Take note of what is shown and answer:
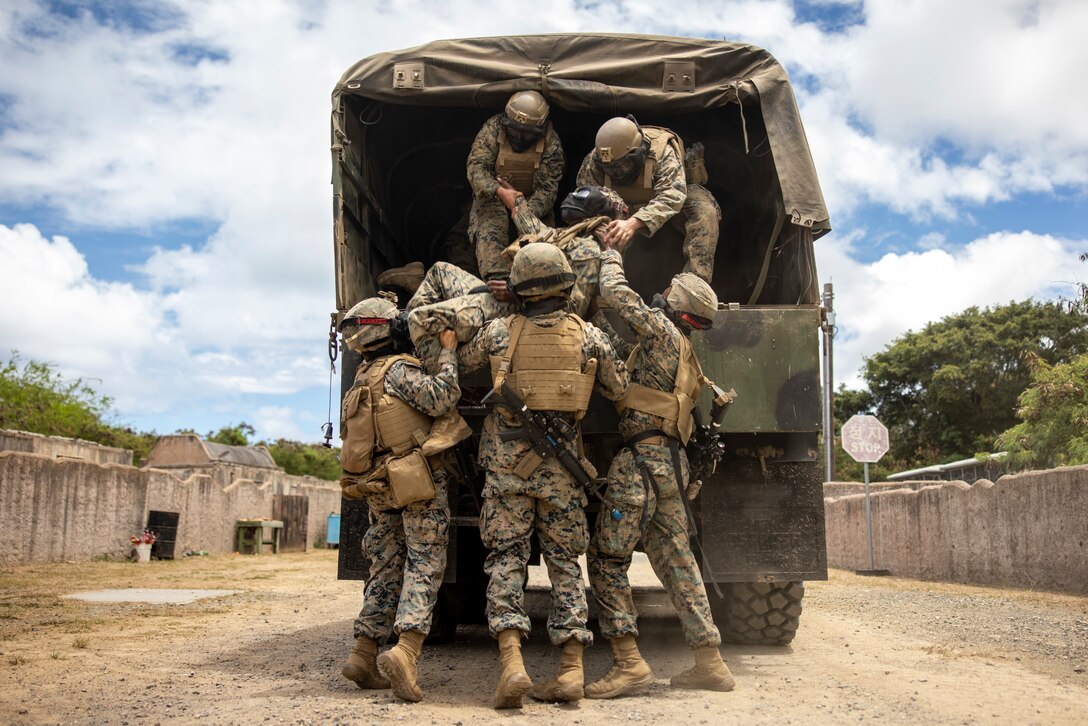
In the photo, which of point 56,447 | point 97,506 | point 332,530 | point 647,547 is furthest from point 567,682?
point 332,530

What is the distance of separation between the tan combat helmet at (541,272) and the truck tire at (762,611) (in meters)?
2.21

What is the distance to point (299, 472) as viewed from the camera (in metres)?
40.8

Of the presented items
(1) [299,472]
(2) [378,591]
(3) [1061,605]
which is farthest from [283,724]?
(1) [299,472]

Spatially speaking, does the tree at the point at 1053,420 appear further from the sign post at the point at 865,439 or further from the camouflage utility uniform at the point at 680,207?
the camouflage utility uniform at the point at 680,207

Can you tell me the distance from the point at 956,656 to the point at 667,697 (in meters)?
2.10

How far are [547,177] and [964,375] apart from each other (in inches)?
906

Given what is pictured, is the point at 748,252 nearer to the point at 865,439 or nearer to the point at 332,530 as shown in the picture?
the point at 865,439

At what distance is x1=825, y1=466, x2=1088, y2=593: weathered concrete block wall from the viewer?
8.45 meters

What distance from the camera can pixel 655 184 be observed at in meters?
5.48

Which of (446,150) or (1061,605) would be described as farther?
(1061,605)

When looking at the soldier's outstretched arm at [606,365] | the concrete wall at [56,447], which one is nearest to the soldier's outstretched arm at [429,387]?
the soldier's outstretched arm at [606,365]

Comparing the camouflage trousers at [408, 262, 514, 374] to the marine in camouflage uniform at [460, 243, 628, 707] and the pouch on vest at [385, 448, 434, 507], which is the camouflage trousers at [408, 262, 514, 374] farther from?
the pouch on vest at [385, 448, 434, 507]

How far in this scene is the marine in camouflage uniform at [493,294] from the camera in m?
4.37

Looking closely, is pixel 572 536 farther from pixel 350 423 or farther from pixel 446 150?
pixel 446 150
